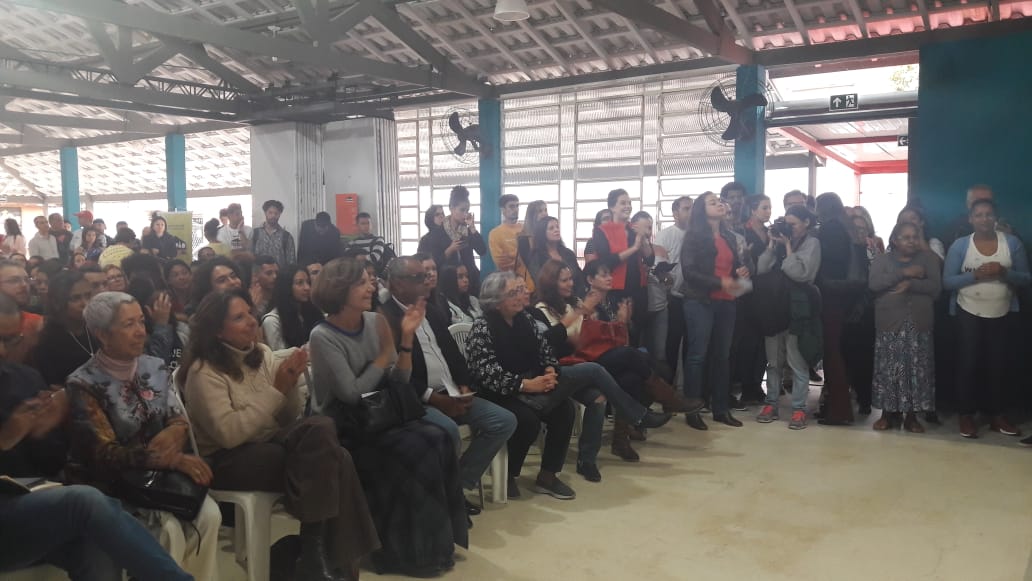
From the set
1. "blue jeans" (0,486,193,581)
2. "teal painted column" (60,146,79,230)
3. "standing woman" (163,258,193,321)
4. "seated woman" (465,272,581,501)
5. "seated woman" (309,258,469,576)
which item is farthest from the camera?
"teal painted column" (60,146,79,230)

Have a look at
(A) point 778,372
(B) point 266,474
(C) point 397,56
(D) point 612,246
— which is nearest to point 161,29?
(C) point 397,56

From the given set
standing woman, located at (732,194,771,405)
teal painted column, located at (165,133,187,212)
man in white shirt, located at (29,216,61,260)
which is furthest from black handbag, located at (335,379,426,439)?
teal painted column, located at (165,133,187,212)

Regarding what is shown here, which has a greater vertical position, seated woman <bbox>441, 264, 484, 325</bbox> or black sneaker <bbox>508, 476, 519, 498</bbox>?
seated woman <bbox>441, 264, 484, 325</bbox>

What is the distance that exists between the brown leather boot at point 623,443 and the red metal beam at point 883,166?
Result: 14.6 meters

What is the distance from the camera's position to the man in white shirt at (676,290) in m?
5.82

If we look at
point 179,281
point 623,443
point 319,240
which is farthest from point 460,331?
point 319,240

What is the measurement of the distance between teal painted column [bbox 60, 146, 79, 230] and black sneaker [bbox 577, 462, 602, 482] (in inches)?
568

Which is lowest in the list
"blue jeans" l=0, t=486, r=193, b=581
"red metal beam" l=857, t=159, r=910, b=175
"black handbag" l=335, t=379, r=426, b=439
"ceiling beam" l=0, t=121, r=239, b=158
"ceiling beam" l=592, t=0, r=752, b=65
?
"blue jeans" l=0, t=486, r=193, b=581

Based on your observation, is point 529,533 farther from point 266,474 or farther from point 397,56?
point 397,56

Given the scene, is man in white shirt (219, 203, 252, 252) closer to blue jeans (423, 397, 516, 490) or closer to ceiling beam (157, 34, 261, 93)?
ceiling beam (157, 34, 261, 93)

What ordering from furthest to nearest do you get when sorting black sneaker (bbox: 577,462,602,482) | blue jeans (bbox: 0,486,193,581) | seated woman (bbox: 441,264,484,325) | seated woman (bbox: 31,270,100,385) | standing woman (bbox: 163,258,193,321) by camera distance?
seated woman (bbox: 441,264,484,325) < standing woman (bbox: 163,258,193,321) < black sneaker (bbox: 577,462,602,482) < seated woman (bbox: 31,270,100,385) < blue jeans (bbox: 0,486,193,581)

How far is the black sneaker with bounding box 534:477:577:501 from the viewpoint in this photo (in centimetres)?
395

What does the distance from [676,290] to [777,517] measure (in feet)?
7.73

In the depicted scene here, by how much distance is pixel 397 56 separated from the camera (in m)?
9.48
